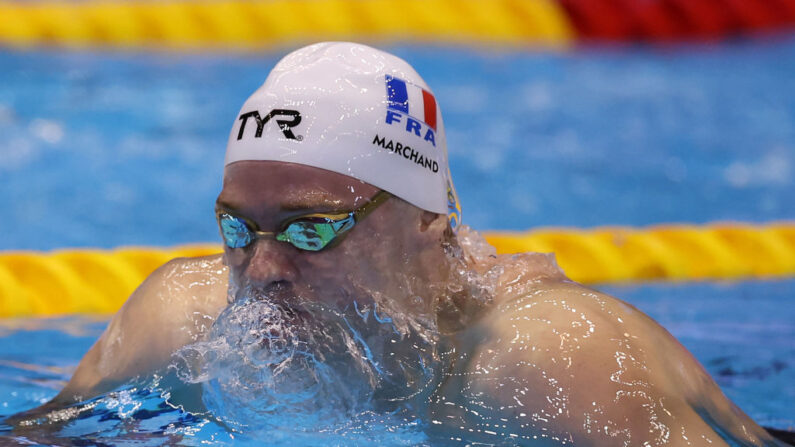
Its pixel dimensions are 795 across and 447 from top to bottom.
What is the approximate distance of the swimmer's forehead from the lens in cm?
207

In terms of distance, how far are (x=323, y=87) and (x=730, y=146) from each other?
4.93 metres


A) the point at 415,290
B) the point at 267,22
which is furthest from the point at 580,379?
the point at 267,22

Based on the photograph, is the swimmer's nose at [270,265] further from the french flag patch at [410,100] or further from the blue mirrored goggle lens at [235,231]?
the french flag patch at [410,100]

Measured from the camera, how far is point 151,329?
246 centimetres

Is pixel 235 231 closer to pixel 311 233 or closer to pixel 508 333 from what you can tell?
pixel 311 233

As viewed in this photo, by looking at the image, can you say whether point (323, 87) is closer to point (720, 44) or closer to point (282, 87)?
point (282, 87)

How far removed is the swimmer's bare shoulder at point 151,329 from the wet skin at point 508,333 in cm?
27

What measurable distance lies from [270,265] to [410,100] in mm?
480

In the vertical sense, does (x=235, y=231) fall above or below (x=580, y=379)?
above

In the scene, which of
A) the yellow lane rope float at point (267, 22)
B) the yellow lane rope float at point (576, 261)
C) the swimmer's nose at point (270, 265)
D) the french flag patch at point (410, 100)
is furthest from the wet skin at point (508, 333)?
the yellow lane rope float at point (267, 22)

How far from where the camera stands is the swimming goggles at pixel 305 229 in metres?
2.06

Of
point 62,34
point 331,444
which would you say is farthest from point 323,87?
point 62,34

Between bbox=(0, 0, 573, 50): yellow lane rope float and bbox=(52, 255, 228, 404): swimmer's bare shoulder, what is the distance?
17.4 ft

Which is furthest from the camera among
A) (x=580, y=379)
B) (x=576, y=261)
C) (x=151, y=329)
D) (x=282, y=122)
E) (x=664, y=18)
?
(x=664, y=18)
